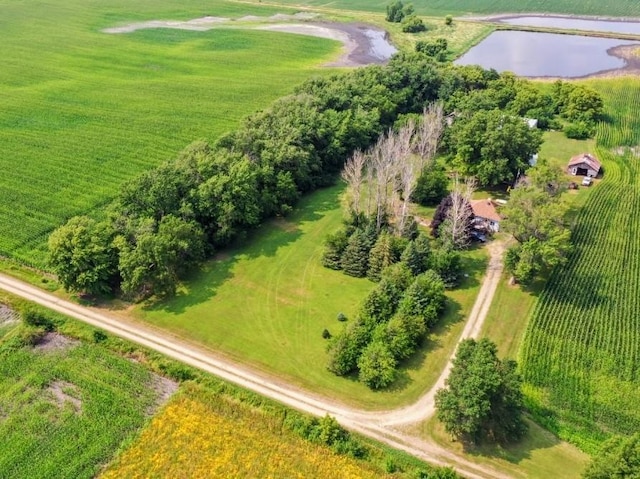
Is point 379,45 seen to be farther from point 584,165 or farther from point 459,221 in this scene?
point 459,221

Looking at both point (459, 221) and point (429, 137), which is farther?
point (429, 137)

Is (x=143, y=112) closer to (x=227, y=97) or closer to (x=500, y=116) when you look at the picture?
(x=227, y=97)

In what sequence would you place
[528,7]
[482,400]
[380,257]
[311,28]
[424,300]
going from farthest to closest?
[528,7]
[311,28]
[380,257]
[424,300]
[482,400]

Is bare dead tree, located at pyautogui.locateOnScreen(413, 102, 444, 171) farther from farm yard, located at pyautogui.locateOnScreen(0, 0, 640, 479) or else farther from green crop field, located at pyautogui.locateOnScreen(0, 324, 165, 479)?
green crop field, located at pyautogui.locateOnScreen(0, 324, 165, 479)

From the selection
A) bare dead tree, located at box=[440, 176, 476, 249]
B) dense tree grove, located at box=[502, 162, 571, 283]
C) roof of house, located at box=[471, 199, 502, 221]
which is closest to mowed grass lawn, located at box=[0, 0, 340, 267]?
bare dead tree, located at box=[440, 176, 476, 249]

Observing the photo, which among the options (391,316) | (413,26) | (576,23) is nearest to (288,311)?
(391,316)

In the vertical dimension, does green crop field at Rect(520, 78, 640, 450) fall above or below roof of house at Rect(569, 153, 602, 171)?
below
